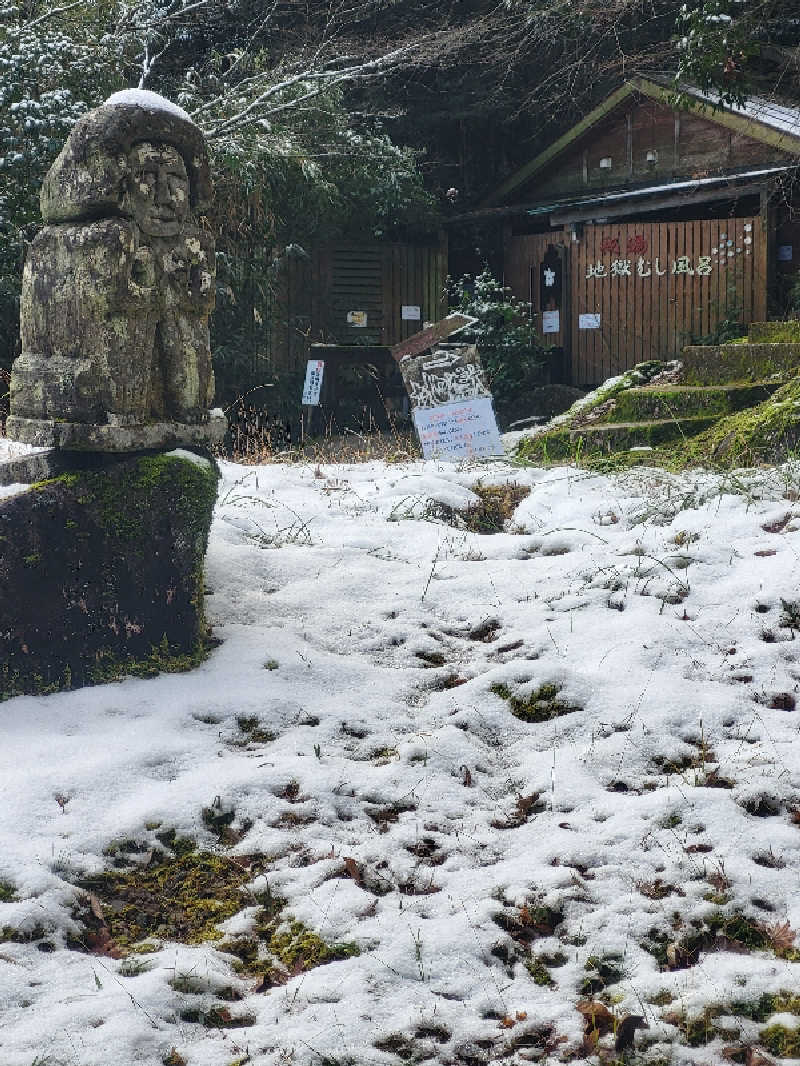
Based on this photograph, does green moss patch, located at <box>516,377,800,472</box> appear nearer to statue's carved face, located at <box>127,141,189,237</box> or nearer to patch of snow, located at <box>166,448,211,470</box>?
patch of snow, located at <box>166,448,211,470</box>

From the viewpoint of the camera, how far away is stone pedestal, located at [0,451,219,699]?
156 inches

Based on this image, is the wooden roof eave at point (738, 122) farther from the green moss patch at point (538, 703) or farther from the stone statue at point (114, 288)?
the green moss patch at point (538, 703)

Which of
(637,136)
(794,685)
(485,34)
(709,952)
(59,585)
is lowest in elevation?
(709,952)

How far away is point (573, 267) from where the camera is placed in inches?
586

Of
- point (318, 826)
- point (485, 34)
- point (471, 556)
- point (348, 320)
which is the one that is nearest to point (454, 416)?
point (471, 556)

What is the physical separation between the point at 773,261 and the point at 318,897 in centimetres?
1178

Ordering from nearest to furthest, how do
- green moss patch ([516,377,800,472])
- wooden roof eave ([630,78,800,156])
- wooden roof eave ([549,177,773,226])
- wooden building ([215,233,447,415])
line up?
green moss patch ([516,377,800,472]) < wooden roof eave ([630,78,800,156]) < wooden roof eave ([549,177,773,226]) < wooden building ([215,233,447,415])

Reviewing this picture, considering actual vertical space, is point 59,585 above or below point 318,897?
above

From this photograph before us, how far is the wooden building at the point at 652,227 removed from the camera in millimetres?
12906

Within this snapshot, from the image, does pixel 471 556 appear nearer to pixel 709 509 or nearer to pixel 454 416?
pixel 709 509

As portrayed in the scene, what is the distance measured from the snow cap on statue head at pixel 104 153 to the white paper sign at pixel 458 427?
15.7 ft

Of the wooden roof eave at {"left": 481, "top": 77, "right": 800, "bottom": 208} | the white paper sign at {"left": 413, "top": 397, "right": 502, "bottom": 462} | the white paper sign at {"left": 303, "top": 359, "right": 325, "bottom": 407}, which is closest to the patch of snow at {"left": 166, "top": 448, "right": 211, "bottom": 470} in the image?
the white paper sign at {"left": 413, "top": 397, "right": 502, "bottom": 462}

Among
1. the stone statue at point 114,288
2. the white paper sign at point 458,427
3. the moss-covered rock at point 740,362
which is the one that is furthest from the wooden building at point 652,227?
the stone statue at point 114,288

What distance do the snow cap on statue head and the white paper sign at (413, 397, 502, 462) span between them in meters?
4.79
